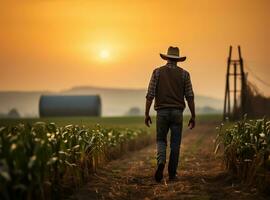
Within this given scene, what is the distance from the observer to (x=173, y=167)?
35.7 ft

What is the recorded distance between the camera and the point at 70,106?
48250 mm

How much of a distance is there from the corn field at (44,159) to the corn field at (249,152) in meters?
2.49

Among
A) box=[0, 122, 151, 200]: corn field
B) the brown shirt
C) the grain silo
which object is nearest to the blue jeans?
the brown shirt

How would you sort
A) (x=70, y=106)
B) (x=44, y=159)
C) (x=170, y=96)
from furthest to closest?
(x=70, y=106)
(x=170, y=96)
(x=44, y=159)

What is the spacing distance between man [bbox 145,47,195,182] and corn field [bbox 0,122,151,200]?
4.20ft

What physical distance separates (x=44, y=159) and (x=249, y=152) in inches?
159

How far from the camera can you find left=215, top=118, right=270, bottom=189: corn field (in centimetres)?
884

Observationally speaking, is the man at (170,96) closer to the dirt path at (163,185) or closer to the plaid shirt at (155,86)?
the plaid shirt at (155,86)

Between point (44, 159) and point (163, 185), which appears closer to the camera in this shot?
point (44, 159)

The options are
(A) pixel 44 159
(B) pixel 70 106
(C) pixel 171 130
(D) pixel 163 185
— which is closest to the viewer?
(A) pixel 44 159

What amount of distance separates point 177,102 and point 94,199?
9.80 ft

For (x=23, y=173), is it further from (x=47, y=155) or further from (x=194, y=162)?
(x=194, y=162)

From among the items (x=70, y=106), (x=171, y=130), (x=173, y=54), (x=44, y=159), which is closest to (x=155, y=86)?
(x=173, y=54)

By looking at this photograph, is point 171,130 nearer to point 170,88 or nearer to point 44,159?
point 170,88
